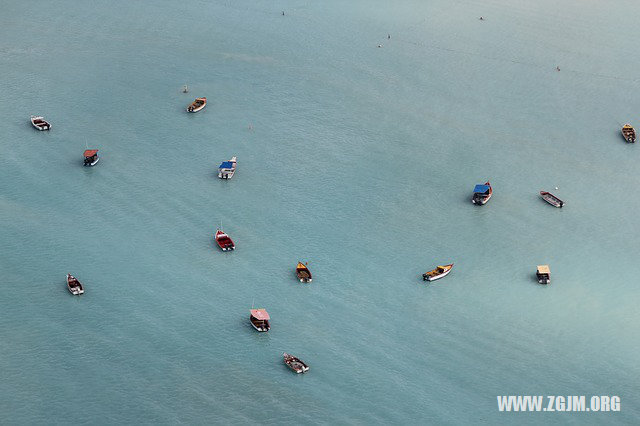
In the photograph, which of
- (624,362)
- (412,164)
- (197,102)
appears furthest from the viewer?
(197,102)

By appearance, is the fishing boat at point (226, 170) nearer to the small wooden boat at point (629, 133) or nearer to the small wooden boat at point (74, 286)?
the small wooden boat at point (74, 286)

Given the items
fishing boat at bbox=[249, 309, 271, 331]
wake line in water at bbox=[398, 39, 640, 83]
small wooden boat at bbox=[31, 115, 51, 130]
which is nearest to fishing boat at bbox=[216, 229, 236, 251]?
fishing boat at bbox=[249, 309, 271, 331]

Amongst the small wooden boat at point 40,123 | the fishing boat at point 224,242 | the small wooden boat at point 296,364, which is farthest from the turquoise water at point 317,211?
the small wooden boat at point 40,123

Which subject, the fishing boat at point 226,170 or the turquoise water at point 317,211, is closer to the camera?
the turquoise water at point 317,211

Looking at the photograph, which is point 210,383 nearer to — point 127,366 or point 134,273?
point 127,366

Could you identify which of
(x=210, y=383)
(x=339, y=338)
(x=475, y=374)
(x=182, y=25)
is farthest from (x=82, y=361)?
(x=182, y=25)
